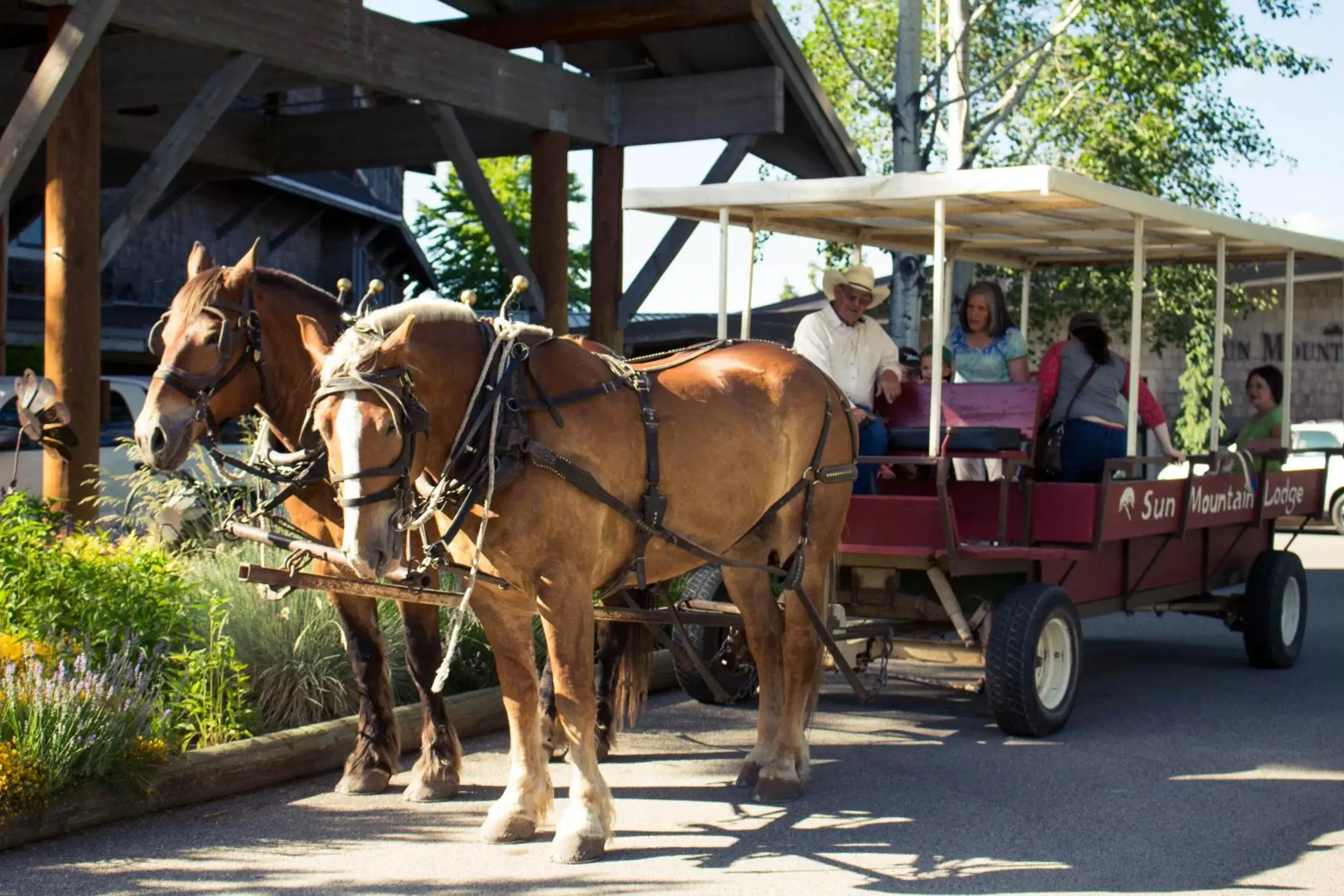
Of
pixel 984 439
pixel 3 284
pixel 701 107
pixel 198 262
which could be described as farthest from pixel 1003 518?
pixel 3 284

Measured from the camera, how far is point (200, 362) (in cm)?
588

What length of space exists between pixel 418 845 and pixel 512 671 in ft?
2.39

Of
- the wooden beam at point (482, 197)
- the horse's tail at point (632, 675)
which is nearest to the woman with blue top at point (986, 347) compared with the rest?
the horse's tail at point (632, 675)

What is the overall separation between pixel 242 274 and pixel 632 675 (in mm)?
2628

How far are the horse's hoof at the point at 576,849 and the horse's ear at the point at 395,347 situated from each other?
5.83 feet

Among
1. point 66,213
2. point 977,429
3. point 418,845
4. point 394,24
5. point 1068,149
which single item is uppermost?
point 1068,149

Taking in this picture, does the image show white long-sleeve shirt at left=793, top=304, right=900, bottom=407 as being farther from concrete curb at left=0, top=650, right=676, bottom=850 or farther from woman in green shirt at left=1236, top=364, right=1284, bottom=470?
woman in green shirt at left=1236, top=364, right=1284, bottom=470

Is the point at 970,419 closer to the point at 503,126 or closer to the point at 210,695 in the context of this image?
the point at 210,695

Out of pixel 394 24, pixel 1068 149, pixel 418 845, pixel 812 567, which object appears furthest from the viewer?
pixel 1068 149

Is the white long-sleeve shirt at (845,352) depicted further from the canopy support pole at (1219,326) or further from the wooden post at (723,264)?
the canopy support pole at (1219,326)

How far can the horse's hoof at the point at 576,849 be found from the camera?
5.47 metres

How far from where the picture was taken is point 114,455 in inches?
512

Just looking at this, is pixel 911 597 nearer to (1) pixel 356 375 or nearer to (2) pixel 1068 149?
(1) pixel 356 375

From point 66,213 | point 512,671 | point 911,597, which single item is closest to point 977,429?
point 911,597
